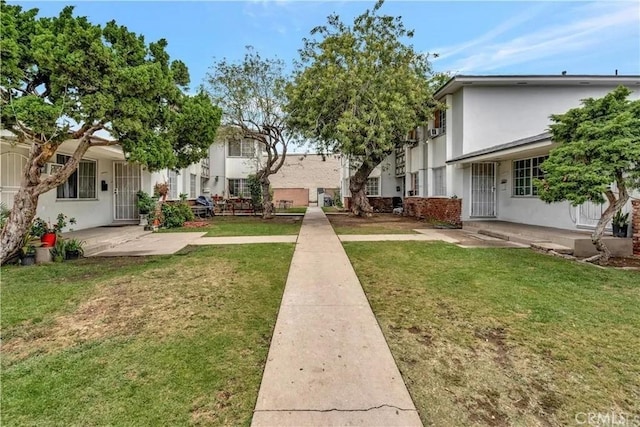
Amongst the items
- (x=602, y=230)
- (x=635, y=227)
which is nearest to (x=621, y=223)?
(x=635, y=227)

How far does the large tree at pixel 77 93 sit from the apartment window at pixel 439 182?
509 inches

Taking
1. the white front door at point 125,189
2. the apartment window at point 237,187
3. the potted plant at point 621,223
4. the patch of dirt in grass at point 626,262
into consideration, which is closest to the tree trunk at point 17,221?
the white front door at point 125,189

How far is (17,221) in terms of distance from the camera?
7383 mm

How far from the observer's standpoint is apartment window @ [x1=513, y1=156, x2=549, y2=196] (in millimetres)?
13054

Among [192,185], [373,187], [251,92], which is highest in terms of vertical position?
[251,92]

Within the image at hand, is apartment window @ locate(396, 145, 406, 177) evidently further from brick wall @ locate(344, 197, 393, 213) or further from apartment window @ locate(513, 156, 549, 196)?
apartment window @ locate(513, 156, 549, 196)

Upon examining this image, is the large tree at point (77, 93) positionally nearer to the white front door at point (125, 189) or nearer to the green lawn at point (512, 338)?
the green lawn at point (512, 338)

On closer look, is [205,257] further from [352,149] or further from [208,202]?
[208,202]

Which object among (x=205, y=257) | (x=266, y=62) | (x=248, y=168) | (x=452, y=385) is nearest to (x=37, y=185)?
(x=205, y=257)

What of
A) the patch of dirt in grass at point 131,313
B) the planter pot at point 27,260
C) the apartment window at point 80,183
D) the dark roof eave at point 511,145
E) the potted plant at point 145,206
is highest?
the dark roof eave at point 511,145

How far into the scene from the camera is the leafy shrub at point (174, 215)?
15.2m

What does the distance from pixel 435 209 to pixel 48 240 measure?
15.6 m

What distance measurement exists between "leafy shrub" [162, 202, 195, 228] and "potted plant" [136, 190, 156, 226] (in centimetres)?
87

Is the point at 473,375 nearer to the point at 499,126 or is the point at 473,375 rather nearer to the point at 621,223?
the point at 621,223
